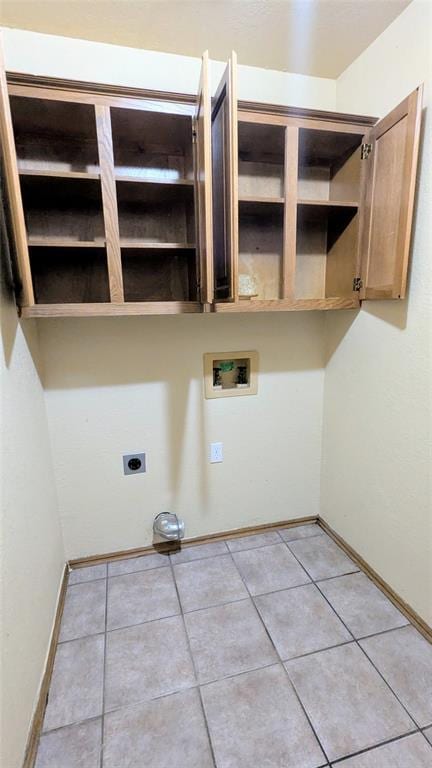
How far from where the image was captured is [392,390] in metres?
1.52

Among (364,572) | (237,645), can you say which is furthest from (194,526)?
(364,572)

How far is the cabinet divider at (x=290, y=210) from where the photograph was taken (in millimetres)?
1434

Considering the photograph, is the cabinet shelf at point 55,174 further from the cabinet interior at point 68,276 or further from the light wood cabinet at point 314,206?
the light wood cabinet at point 314,206

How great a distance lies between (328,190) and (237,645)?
2.06 meters

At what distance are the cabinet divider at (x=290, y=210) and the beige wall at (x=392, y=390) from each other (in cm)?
39

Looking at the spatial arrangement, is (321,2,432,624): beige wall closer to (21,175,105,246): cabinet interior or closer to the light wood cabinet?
the light wood cabinet

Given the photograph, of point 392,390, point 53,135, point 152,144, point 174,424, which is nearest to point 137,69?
point 152,144

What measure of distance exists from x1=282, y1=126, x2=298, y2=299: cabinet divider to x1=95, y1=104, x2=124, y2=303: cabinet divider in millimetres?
674

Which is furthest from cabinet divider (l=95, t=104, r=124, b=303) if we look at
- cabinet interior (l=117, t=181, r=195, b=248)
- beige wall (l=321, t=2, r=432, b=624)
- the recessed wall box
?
beige wall (l=321, t=2, r=432, b=624)

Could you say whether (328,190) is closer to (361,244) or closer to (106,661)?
(361,244)

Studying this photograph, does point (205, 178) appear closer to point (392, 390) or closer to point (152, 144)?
point (152, 144)

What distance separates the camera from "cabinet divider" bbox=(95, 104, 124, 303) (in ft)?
4.14

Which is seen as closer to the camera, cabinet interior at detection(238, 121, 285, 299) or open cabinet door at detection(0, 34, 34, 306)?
open cabinet door at detection(0, 34, 34, 306)

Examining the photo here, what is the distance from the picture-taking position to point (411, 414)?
1.42m
